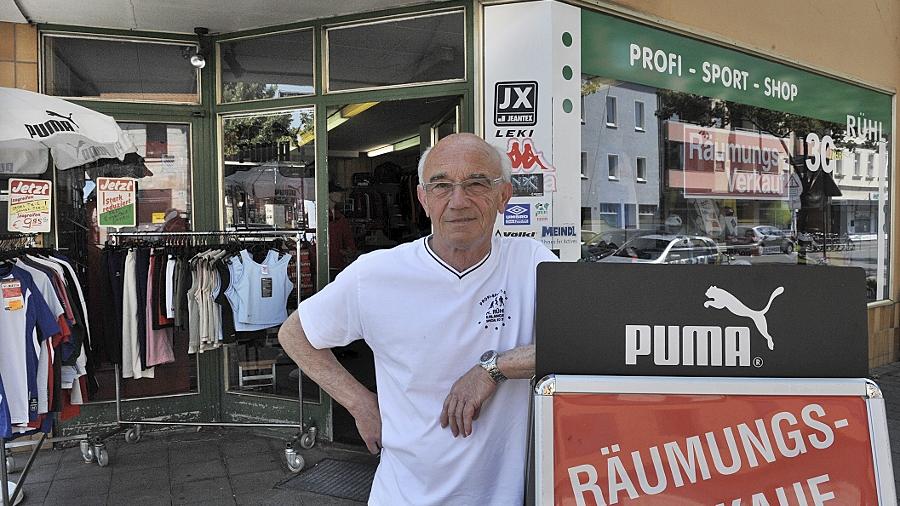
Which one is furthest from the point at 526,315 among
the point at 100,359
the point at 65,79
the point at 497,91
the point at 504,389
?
the point at 65,79

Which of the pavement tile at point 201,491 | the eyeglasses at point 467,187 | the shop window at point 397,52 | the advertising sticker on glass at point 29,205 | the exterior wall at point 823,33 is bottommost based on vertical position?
the pavement tile at point 201,491

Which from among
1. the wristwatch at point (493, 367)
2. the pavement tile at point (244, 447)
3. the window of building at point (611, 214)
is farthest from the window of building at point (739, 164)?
the wristwatch at point (493, 367)

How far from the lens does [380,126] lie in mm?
5703

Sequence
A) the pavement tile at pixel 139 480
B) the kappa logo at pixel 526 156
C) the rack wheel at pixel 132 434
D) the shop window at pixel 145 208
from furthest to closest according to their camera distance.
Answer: the shop window at pixel 145 208, the rack wheel at pixel 132 434, the kappa logo at pixel 526 156, the pavement tile at pixel 139 480

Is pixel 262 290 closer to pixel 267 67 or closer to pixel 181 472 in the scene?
pixel 181 472

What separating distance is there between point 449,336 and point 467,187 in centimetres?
37

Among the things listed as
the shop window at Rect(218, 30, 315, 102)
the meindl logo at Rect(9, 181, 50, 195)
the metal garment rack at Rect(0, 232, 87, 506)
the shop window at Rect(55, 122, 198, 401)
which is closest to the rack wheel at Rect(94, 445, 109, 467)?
the metal garment rack at Rect(0, 232, 87, 506)

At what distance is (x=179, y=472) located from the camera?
15.6 ft

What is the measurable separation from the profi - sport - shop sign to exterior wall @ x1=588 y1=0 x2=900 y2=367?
159 inches

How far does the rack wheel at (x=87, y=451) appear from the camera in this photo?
4.88m

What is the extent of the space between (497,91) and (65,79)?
3369mm

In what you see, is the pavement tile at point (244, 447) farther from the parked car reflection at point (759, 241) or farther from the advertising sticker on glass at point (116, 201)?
the parked car reflection at point (759, 241)

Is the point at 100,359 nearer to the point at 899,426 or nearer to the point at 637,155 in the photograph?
the point at 637,155

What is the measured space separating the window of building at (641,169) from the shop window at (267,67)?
2.58 metres
